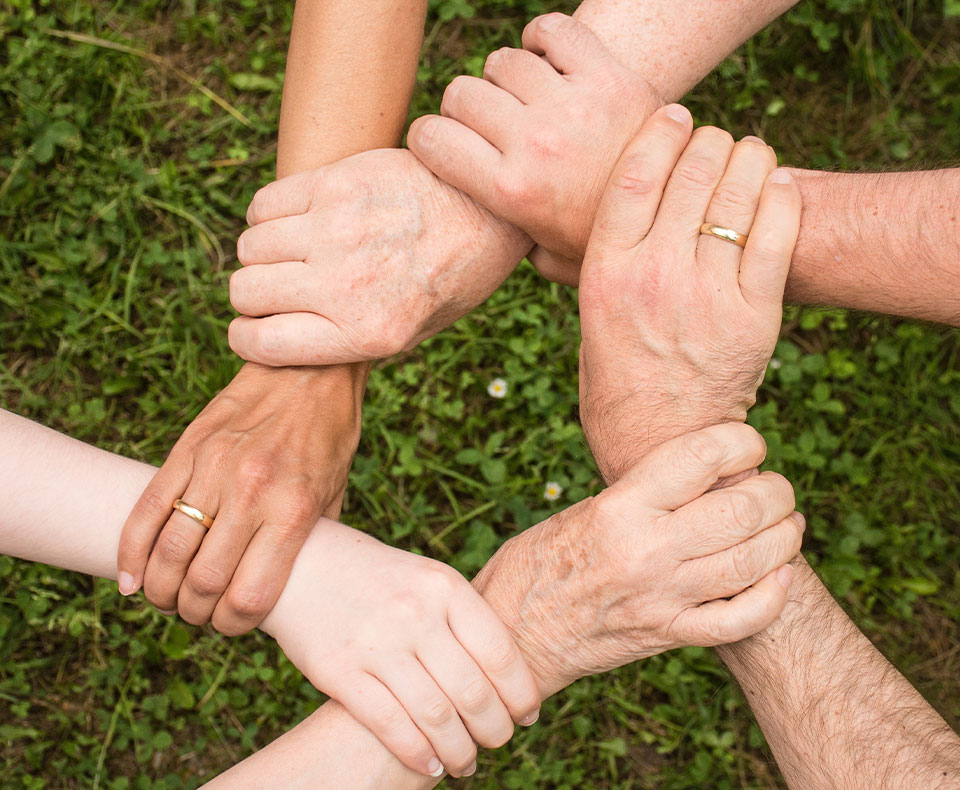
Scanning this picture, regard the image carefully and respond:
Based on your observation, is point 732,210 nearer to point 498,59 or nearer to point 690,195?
point 690,195

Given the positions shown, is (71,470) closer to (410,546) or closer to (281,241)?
(281,241)

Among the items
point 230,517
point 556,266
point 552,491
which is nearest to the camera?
point 230,517

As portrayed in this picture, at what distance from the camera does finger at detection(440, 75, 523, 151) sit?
2.12 meters

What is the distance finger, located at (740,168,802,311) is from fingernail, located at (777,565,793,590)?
0.60 m

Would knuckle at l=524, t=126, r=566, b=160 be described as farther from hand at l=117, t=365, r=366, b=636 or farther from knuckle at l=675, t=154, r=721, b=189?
hand at l=117, t=365, r=366, b=636

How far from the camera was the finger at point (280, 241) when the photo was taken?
2.20m

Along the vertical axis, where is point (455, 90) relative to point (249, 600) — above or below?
above

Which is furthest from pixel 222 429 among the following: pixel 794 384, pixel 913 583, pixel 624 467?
pixel 913 583

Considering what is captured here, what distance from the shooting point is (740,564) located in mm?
1848

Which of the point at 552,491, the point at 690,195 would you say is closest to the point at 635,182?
the point at 690,195

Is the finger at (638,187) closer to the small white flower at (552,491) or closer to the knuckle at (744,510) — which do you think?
the knuckle at (744,510)

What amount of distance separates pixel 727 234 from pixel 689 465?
54 centimetres

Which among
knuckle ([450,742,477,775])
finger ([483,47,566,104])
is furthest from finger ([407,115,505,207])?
knuckle ([450,742,477,775])

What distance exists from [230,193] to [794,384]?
246cm
